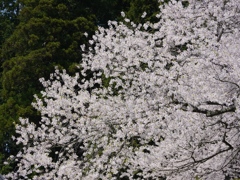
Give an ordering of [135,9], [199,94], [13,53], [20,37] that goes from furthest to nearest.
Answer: [13,53]
[20,37]
[135,9]
[199,94]

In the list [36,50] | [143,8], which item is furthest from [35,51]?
[143,8]

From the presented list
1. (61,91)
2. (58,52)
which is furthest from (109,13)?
(61,91)

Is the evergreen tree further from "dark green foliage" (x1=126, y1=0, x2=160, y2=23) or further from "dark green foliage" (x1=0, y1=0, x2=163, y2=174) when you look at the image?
"dark green foliage" (x1=126, y1=0, x2=160, y2=23)

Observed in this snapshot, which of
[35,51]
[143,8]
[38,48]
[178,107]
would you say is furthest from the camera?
[38,48]

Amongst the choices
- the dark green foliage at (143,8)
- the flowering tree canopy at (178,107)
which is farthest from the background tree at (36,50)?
the flowering tree canopy at (178,107)

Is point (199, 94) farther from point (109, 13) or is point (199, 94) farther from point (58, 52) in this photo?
point (109, 13)

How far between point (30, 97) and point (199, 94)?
8.89 meters

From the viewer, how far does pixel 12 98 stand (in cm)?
1295

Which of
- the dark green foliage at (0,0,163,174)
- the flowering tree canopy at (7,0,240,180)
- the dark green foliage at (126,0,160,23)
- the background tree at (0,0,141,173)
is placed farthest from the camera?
the background tree at (0,0,141,173)

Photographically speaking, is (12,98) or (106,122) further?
(12,98)

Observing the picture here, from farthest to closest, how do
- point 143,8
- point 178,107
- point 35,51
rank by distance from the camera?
point 35,51, point 143,8, point 178,107

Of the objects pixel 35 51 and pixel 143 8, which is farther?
pixel 35 51

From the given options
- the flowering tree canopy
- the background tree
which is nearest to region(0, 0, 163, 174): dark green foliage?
the background tree

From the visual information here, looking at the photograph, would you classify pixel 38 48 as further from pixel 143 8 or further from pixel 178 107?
pixel 178 107
